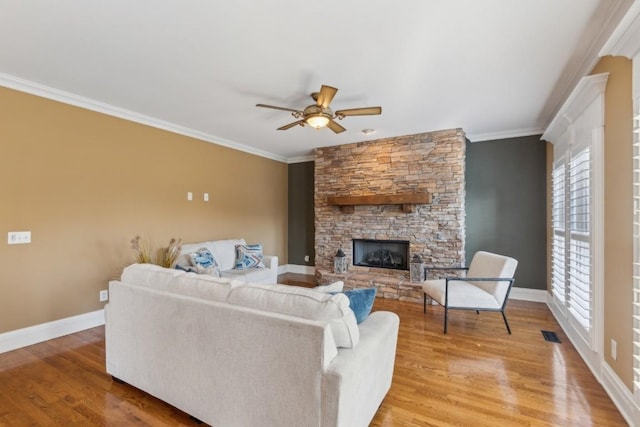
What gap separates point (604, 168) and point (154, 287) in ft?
11.4

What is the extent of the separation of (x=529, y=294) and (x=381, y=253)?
2.31 m

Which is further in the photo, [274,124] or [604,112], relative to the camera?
[274,124]

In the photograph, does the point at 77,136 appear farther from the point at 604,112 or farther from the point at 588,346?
the point at 588,346

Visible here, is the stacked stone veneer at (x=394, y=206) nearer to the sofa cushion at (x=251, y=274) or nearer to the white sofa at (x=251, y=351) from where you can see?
the sofa cushion at (x=251, y=274)

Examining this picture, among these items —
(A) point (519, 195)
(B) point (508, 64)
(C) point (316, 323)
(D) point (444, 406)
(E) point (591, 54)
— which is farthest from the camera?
(A) point (519, 195)

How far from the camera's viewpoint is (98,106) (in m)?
3.54

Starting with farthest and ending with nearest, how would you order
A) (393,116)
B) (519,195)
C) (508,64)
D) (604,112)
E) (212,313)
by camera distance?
(519,195) < (393,116) < (508,64) < (604,112) < (212,313)

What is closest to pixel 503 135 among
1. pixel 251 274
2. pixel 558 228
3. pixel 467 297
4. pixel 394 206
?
pixel 558 228

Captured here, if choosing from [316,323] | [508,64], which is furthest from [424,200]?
[316,323]

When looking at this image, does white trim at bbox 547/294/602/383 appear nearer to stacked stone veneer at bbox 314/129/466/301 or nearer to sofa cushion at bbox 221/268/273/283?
stacked stone veneer at bbox 314/129/466/301

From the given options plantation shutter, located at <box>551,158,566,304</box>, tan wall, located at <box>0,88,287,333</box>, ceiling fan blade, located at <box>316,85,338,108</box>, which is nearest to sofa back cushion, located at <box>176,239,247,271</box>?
tan wall, located at <box>0,88,287,333</box>

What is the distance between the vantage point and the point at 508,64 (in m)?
2.64

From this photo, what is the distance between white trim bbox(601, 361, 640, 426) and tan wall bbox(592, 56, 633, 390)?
50 millimetres

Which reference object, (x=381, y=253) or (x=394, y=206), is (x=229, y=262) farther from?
(x=394, y=206)
